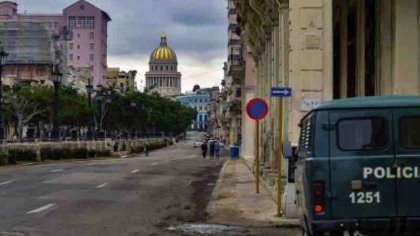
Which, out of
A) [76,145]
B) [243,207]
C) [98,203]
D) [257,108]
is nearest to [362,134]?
[243,207]

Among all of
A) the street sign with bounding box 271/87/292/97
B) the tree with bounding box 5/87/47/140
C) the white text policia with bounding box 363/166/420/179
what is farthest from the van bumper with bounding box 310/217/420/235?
the tree with bounding box 5/87/47/140

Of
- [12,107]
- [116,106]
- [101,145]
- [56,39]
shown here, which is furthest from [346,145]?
[56,39]

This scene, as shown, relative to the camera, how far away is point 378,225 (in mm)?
9930

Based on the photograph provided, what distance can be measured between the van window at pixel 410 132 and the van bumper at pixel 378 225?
0.89 meters

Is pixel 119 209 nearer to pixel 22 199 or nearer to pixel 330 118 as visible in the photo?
pixel 22 199

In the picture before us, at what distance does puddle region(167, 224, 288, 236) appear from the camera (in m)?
16.3

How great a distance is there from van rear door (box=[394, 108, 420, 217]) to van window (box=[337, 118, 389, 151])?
0.54 feet

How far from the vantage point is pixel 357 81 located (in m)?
26.0

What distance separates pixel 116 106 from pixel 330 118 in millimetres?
109709

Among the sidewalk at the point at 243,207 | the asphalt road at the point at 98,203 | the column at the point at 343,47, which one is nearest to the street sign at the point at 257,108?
the sidewalk at the point at 243,207

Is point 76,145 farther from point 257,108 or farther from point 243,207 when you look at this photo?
point 243,207

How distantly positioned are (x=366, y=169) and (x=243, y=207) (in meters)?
11.9

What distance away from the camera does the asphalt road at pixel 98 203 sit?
1690 cm

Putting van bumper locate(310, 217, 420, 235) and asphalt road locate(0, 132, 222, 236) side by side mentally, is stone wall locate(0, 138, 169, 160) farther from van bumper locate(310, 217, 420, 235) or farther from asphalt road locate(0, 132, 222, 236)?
van bumper locate(310, 217, 420, 235)
